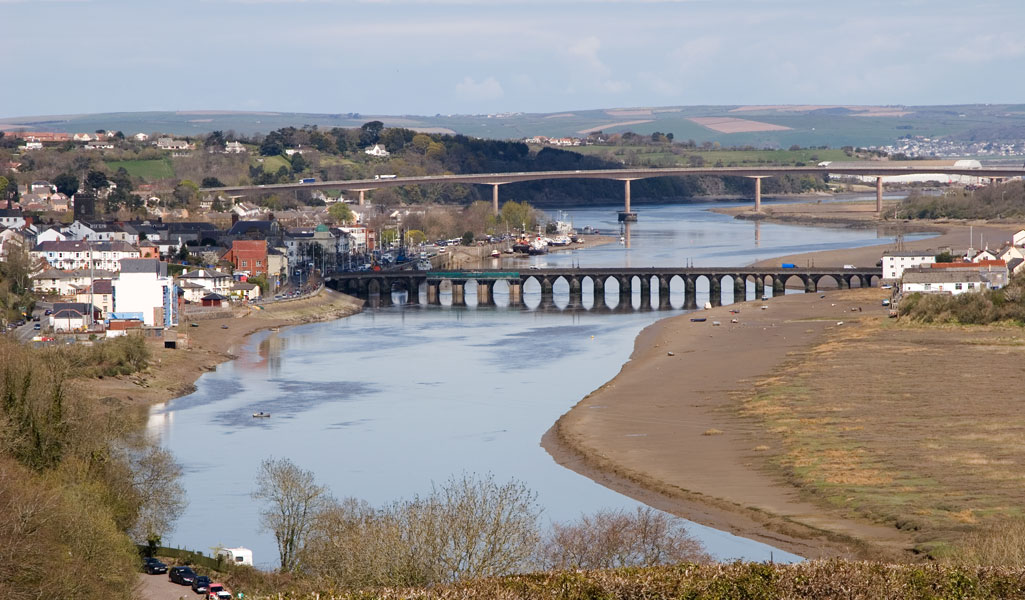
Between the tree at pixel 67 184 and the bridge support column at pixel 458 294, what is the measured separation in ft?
121

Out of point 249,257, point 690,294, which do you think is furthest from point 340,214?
point 690,294

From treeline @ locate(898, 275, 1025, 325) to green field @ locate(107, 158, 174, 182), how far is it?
250ft

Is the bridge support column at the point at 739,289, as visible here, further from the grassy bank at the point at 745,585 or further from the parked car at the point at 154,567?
the grassy bank at the point at 745,585

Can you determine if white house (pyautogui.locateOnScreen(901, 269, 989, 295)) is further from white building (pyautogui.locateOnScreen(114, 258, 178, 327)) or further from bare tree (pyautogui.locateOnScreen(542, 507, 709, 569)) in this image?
bare tree (pyautogui.locateOnScreen(542, 507, 709, 569))

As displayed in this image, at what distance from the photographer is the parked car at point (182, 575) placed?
779 inches

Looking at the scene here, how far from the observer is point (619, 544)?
20.0 m

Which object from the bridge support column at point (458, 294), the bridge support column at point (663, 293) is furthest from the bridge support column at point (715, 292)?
the bridge support column at point (458, 294)

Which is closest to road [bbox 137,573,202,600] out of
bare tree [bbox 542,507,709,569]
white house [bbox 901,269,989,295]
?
bare tree [bbox 542,507,709,569]

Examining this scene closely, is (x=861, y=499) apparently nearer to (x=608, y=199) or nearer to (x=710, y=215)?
(x=710, y=215)

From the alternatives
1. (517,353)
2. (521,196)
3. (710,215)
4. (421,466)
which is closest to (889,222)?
(710,215)

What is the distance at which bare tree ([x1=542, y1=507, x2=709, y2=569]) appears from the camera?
19297mm

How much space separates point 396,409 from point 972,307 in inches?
832

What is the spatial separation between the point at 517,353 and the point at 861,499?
22.2 m

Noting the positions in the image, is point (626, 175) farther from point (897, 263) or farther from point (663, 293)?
point (897, 263)
